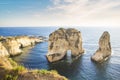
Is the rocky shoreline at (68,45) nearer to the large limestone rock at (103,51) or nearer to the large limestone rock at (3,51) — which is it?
the large limestone rock at (103,51)

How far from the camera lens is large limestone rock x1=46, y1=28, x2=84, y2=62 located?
77.1m

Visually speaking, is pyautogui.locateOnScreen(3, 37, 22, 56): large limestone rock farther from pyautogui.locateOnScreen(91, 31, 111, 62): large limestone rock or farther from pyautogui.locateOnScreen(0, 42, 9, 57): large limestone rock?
pyautogui.locateOnScreen(91, 31, 111, 62): large limestone rock

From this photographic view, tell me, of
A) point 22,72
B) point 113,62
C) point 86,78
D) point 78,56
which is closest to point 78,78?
point 86,78

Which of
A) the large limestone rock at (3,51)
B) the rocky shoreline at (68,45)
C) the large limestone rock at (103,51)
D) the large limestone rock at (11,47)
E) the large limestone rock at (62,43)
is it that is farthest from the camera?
the large limestone rock at (11,47)

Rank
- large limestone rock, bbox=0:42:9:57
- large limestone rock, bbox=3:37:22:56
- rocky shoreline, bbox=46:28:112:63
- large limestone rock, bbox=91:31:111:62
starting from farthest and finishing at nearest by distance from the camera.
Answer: large limestone rock, bbox=3:37:22:56 < large limestone rock, bbox=0:42:9:57 < rocky shoreline, bbox=46:28:112:63 < large limestone rock, bbox=91:31:111:62

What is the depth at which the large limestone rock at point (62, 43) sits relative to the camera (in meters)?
77.1

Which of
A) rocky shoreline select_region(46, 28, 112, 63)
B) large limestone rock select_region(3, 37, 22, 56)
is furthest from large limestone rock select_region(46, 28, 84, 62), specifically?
large limestone rock select_region(3, 37, 22, 56)

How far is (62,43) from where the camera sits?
8031 centimetres

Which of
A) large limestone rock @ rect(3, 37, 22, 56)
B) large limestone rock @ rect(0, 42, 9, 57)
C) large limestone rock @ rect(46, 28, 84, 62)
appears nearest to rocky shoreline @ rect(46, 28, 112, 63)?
large limestone rock @ rect(46, 28, 84, 62)

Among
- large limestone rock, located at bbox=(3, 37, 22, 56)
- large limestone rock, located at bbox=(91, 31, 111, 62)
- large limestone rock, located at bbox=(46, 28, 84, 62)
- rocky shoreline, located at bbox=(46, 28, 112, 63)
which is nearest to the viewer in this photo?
large limestone rock, located at bbox=(91, 31, 111, 62)

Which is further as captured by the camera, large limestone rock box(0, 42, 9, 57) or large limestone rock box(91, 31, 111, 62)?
large limestone rock box(0, 42, 9, 57)

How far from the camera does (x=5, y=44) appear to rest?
90.6 m

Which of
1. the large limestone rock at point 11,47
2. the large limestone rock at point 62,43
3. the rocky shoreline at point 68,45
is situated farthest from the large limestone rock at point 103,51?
the large limestone rock at point 11,47

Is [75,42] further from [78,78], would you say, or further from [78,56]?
[78,78]
